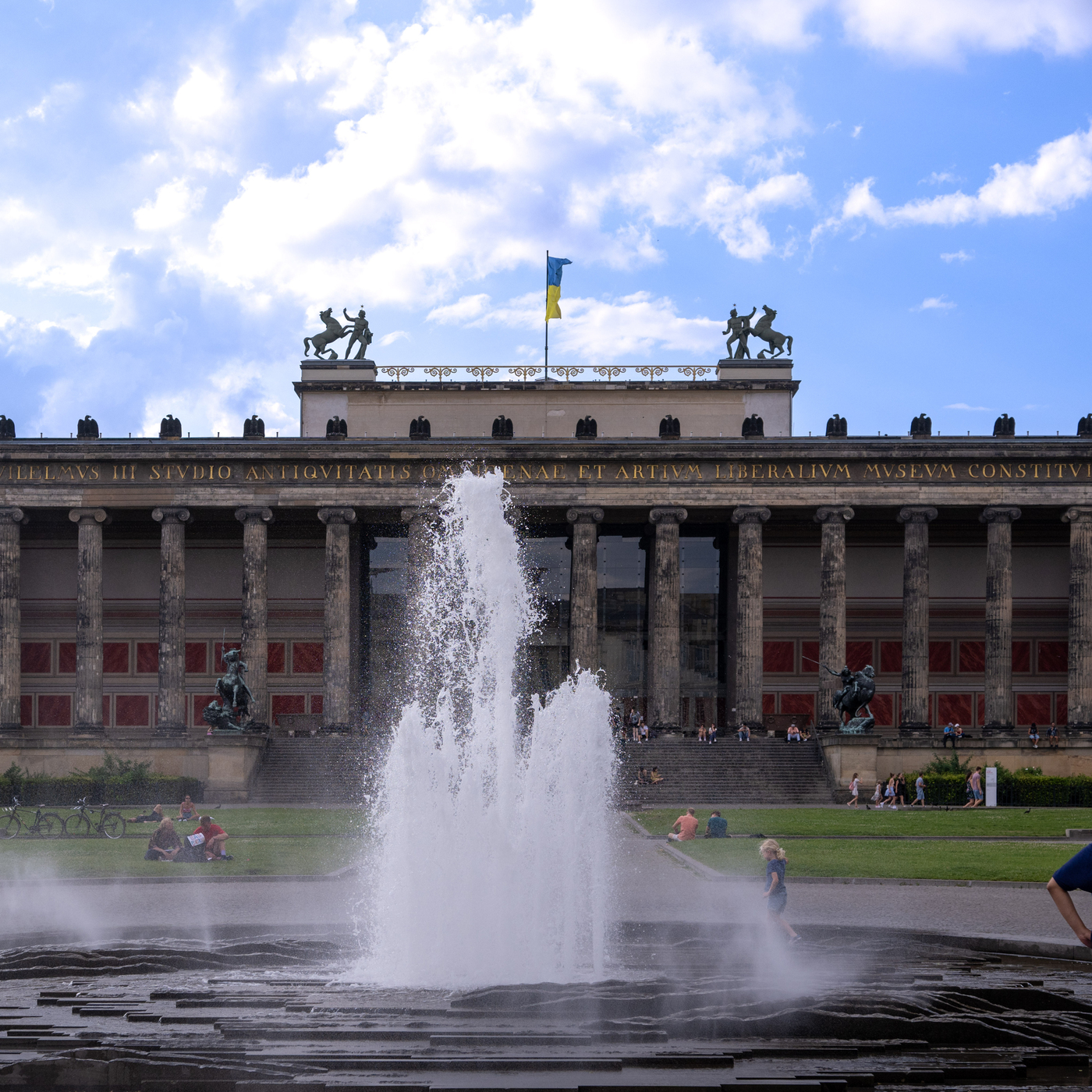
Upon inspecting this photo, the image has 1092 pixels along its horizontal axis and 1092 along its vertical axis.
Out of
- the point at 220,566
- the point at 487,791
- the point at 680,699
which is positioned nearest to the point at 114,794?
the point at 220,566

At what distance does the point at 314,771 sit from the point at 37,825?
628 inches

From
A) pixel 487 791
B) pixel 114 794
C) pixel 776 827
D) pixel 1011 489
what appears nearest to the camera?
pixel 487 791

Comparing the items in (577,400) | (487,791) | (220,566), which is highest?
(577,400)

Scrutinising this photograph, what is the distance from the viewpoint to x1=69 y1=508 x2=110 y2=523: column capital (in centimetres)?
5556

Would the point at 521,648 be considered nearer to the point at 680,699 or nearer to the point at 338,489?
the point at 680,699

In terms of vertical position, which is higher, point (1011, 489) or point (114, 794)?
point (1011, 489)

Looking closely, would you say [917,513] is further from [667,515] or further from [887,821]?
A: [887,821]

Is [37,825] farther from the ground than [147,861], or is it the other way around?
[147,861]

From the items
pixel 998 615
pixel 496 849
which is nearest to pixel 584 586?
pixel 998 615

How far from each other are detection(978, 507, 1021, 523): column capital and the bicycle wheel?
1402 inches

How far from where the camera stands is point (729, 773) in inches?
1896

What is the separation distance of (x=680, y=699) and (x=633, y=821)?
2402cm

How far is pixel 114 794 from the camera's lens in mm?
43688

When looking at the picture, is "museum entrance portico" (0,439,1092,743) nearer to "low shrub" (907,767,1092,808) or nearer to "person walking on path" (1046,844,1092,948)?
"low shrub" (907,767,1092,808)
